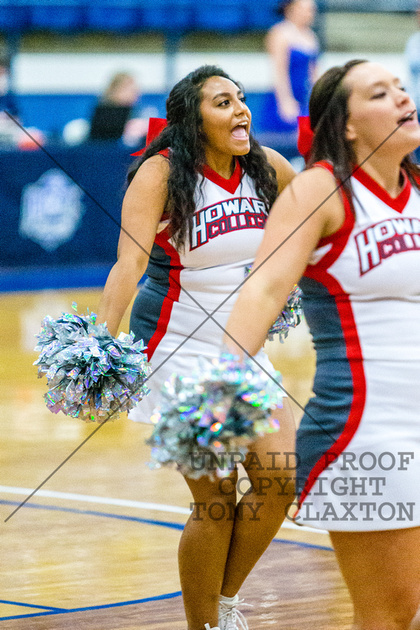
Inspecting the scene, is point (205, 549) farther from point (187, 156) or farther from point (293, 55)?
point (293, 55)

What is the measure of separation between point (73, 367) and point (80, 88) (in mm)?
11853

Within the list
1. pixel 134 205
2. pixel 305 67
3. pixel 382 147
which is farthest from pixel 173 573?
pixel 305 67

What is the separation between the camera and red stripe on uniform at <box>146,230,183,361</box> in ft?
9.69

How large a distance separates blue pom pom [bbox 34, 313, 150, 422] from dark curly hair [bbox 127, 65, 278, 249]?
334 mm

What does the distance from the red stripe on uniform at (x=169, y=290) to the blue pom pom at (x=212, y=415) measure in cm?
107

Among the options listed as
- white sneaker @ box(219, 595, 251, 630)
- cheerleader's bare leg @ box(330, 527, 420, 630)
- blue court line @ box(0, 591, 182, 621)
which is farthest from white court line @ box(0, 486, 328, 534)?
cheerleader's bare leg @ box(330, 527, 420, 630)

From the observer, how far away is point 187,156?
295 cm

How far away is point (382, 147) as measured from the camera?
2.12m

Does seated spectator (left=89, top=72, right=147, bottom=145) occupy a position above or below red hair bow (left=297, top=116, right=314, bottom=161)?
above

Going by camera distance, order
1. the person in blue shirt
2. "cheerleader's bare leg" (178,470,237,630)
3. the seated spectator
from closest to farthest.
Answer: "cheerleader's bare leg" (178,470,237,630) < the person in blue shirt < the seated spectator

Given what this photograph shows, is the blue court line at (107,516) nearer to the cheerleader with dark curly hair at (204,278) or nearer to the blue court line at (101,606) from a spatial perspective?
the blue court line at (101,606)

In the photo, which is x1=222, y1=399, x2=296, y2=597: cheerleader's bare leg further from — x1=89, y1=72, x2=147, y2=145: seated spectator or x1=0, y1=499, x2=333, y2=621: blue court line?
x1=89, y1=72, x2=147, y2=145: seated spectator

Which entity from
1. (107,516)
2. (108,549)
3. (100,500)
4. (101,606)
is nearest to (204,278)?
(101,606)

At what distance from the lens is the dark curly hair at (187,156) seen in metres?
2.89
